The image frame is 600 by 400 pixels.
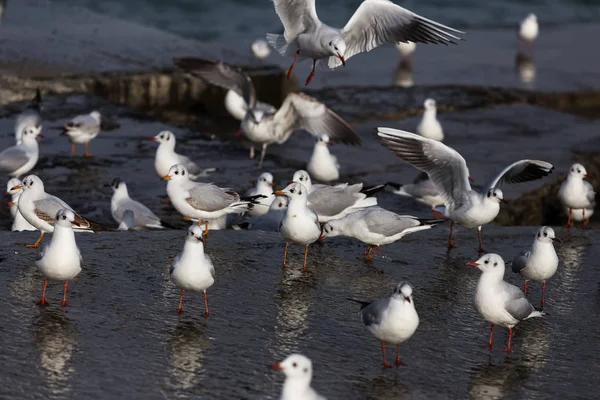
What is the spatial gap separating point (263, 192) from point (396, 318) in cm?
500

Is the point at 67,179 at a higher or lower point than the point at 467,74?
lower

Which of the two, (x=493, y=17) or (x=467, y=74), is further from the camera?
(x=493, y=17)

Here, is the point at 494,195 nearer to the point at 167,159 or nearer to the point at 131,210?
the point at 131,210

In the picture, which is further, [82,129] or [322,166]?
[82,129]

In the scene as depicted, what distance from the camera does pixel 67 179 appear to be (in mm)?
11633

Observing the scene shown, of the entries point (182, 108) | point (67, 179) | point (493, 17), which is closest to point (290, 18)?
point (67, 179)

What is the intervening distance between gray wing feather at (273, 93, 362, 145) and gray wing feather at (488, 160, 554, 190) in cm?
395

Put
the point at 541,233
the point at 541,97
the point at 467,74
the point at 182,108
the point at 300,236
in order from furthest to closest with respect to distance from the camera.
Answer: the point at 467,74 < the point at 541,97 < the point at 182,108 < the point at 300,236 < the point at 541,233

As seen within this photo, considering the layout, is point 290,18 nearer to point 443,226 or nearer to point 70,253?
point 443,226

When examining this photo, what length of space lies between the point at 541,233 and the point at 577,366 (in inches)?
60.0

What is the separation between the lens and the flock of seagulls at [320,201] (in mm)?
6398

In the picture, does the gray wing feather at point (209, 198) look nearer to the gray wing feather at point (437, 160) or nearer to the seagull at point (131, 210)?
the seagull at point (131, 210)

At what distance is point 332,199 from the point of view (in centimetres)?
933

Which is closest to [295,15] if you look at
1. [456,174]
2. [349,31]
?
[349,31]
